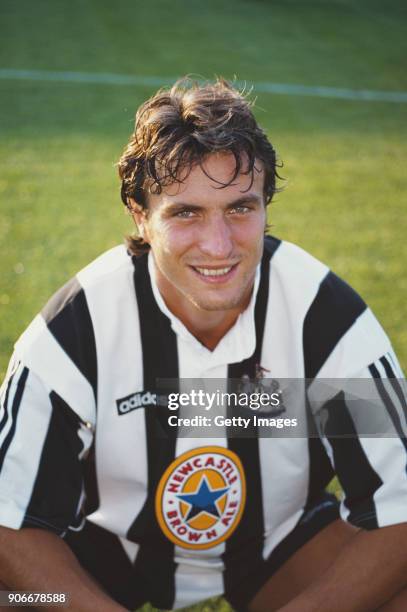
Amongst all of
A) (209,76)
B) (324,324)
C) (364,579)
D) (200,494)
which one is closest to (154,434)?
(200,494)

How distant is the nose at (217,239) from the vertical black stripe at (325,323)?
12.9 inches

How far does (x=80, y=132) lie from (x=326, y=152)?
7.53ft

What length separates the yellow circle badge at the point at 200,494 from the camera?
6.82 feet

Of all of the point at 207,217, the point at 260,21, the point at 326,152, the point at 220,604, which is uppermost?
the point at 260,21

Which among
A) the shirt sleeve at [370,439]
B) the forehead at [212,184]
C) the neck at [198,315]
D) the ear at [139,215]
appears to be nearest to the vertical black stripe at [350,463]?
the shirt sleeve at [370,439]

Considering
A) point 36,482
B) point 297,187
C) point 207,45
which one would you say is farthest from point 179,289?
point 207,45

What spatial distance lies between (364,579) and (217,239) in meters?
0.98

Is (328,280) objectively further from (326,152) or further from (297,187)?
(326,152)

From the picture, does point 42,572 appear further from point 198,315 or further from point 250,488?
point 198,315

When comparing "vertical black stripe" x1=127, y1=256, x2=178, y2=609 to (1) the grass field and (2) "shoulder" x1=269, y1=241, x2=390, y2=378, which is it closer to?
(2) "shoulder" x1=269, y1=241, x2=390, y2=378

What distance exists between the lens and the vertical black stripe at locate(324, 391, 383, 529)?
6.56 ft

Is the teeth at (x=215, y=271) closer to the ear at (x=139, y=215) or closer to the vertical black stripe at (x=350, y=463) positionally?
the ear at (x=139, y=215)

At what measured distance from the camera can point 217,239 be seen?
1.98 m

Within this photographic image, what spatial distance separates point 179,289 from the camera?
6.84 ft
